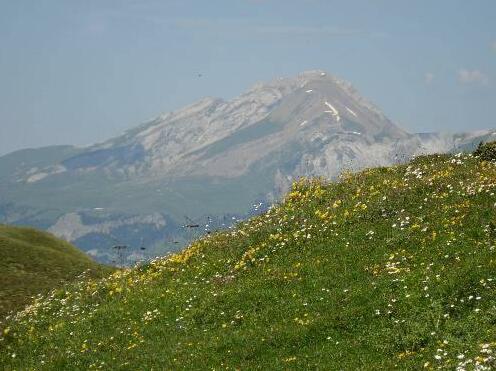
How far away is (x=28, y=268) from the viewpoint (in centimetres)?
4694

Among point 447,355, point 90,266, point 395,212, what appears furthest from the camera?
point 90,266

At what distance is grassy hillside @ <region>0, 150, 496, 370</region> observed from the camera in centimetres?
1908

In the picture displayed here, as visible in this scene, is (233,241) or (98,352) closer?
(98,352)

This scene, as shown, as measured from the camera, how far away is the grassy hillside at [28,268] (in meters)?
40.8

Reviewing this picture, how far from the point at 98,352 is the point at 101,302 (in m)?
6.06

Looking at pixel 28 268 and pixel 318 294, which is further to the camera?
pixel 28 268

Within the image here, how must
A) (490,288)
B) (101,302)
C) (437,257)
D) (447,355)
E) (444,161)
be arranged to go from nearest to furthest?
1. (447,355)
2. (490,288)
3. (437,257)
4. (101,302)
5. (444,161)

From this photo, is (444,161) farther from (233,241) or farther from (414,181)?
(233,241)

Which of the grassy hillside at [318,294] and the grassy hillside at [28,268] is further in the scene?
the grassy hillside at [28,268]

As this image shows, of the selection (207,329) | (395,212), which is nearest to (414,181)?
(395,212)

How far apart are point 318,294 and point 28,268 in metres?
30.7

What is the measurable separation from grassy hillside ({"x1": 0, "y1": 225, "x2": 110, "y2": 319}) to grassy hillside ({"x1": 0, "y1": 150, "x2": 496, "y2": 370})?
29.9 feet

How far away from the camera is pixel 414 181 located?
Answer: 30.0 meters

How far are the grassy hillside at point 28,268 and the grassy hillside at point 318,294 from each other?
9119 mm
